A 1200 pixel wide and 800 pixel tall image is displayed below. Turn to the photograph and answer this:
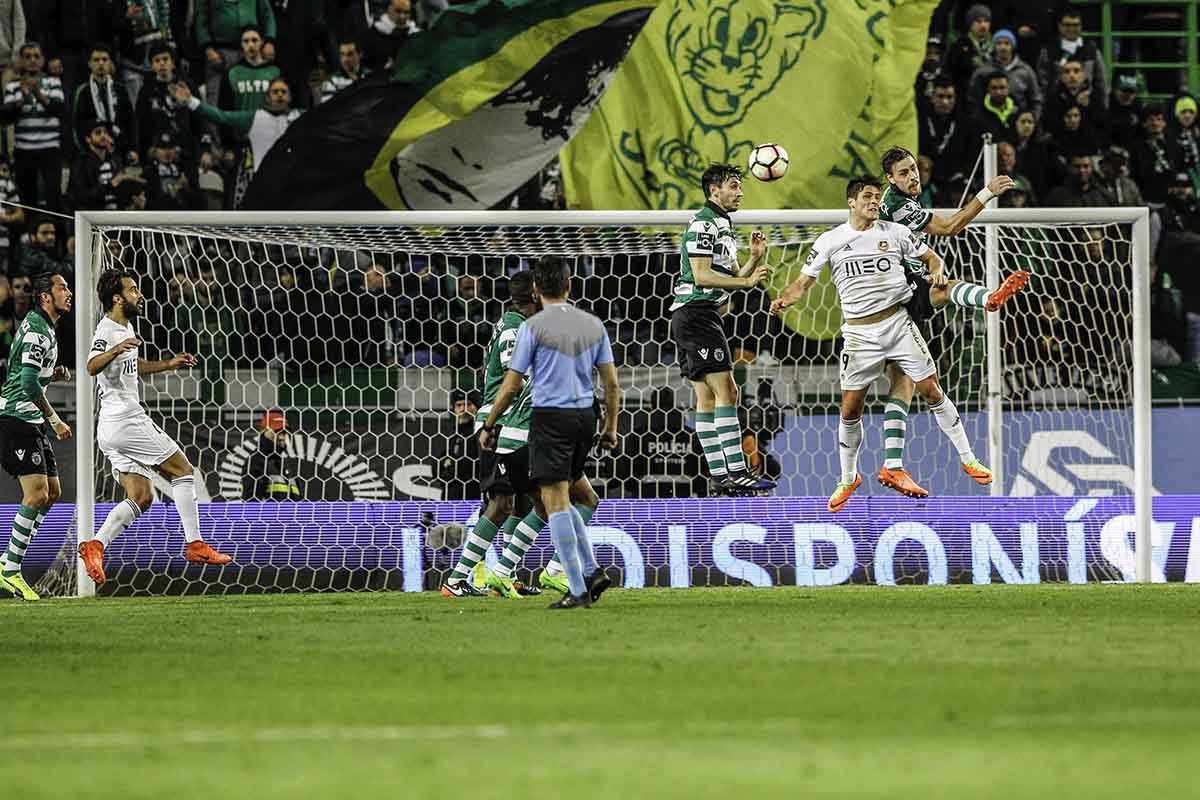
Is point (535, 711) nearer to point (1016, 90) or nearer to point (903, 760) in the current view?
point (903, 760)

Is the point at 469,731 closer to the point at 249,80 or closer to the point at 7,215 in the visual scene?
the point at 7,215

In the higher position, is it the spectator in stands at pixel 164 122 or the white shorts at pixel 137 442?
the spectator in stands at pixel 164 122

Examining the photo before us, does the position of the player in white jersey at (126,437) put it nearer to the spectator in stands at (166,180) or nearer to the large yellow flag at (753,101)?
the spectator in stands at (166,180)

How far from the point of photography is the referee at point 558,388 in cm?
1073

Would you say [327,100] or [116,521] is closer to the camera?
[116,521]

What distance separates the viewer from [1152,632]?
30.7ft

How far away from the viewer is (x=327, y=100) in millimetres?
19062

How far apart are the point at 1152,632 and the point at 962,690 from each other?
9.46 ft

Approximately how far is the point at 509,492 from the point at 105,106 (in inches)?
324

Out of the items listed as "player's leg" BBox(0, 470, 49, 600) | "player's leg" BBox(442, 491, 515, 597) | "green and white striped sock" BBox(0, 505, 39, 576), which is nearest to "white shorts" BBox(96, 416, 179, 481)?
"player's leg" BBox(0, 470, 49, 600)

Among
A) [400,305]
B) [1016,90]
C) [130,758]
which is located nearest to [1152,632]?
[130,758]

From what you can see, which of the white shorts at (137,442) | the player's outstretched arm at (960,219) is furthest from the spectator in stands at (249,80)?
the player's outstretched arm at (960,219)

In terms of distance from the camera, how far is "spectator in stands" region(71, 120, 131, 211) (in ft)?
60.5

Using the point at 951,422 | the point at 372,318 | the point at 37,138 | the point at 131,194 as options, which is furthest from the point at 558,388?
the point at 37,138
